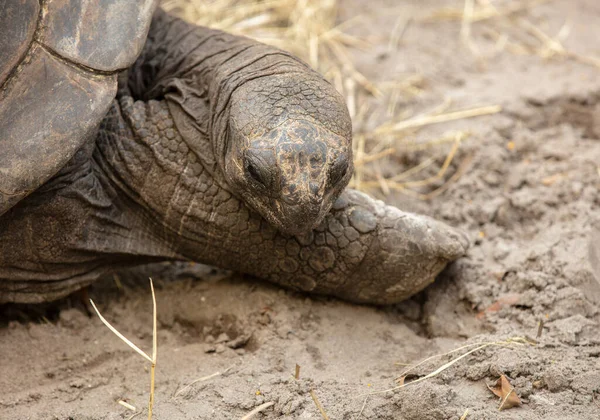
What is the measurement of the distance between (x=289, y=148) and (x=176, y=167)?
0.66 m

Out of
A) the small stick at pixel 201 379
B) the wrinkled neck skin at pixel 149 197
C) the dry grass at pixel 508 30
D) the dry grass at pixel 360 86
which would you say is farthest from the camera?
the dry grass at pixel 508 30

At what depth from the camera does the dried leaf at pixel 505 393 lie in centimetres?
228

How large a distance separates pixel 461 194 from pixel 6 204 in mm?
1979

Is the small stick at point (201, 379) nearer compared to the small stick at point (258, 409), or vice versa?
the small stick at point (258, 409)

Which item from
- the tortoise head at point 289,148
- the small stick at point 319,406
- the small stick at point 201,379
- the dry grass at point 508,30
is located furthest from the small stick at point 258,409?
the dry grass at point 508,30

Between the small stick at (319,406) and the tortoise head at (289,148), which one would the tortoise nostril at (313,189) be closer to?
the tortoise head at (289,148)

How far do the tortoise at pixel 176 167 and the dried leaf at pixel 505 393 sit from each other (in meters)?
0.62

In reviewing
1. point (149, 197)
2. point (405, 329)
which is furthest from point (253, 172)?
point (405, 329)

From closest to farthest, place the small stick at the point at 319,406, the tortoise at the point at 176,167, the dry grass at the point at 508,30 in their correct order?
the small stick at the point at 319,406, the tortoise at the point at 176,167, the dry grass at the point at 508,30

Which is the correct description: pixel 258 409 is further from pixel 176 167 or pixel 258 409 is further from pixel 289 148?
pixel 176 167

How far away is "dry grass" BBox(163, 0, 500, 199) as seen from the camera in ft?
12.3

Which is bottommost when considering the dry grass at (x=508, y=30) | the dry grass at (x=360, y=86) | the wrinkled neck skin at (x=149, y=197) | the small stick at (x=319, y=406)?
the dry grass at (x=508, y=30)

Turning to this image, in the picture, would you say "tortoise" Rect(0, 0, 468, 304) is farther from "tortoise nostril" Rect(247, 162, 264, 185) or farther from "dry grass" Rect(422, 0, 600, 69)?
"dry grass" Rect(422, 0, 600, 69)

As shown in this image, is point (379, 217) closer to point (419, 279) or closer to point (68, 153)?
point (419, 279)
